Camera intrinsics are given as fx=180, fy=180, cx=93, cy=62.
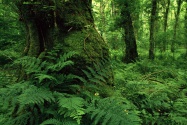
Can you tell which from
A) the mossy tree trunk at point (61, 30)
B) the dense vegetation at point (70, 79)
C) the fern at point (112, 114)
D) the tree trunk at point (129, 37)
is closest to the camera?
the fern at point (112, 114)

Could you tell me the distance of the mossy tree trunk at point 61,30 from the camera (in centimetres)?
334

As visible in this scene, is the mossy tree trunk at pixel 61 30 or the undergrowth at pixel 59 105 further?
the mossy tree trunk at pixel 61 30

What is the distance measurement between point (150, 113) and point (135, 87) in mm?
738

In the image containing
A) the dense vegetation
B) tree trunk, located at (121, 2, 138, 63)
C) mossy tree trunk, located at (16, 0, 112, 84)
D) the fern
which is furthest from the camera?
tree trunk, located at (121, 2, 138, 63)

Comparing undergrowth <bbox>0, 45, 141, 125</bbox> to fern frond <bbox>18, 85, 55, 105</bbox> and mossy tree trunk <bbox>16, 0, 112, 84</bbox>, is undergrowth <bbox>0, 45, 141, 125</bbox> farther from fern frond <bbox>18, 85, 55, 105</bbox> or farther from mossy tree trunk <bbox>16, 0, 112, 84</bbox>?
mossy tree trunk <bbox>16, 0, 112, 84</bbox>

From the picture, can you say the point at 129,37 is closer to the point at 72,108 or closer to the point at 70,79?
the point at 70,79

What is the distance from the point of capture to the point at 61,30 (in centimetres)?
346

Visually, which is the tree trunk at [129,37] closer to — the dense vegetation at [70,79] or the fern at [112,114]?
the dense vegetation at [70,79]

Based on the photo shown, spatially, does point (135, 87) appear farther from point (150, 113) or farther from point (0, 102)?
point (0, 102)

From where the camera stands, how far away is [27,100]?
2039mm

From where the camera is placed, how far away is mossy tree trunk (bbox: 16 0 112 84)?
3.34 m

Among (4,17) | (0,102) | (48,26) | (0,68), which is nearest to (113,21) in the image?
(4,17)

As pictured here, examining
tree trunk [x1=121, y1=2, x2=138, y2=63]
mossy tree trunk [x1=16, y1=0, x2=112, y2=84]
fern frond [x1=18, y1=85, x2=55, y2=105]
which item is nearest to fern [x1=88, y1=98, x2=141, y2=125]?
fern frond [x1=18, y1=85, x2=55, y2=105]

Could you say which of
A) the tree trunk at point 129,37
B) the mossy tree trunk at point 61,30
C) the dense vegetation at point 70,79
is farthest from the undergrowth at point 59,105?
the tree trunk at point 129,37
